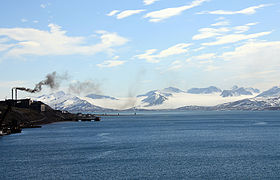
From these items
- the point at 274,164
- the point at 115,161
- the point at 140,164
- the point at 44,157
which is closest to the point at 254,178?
the point at 274,164

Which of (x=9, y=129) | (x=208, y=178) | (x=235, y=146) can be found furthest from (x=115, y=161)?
(x=9, y=129)

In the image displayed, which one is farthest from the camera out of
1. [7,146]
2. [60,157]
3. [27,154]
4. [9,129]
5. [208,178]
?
[9,129]

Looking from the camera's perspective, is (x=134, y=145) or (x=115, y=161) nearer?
(x=115, y=161)

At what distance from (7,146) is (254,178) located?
7254 cm

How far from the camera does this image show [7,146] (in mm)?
108188

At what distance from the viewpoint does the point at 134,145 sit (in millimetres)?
109812

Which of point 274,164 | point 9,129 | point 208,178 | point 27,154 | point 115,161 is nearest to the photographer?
point 208,178

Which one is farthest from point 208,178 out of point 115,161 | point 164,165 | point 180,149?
point 180,149

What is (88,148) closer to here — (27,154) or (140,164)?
(27,154)

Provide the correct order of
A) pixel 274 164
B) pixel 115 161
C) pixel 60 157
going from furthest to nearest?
pixel 60 157 → pixel 115 161 → pixel 274 164

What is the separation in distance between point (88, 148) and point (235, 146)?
39909 mm

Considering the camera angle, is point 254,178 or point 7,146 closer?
point 254,178

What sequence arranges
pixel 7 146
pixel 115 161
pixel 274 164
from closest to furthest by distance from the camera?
pixel 274 164, pixel 115 161, pixel 7 146

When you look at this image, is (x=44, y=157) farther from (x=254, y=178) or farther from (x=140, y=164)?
(x=254, y=178)
